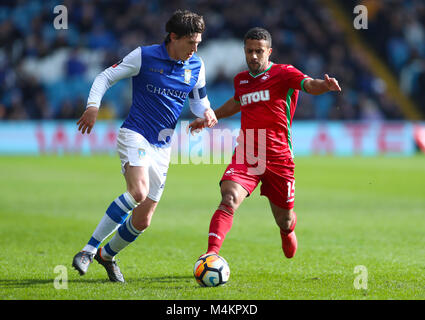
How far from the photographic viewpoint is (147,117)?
587 centimetres

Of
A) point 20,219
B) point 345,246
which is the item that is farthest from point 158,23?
point 345,246

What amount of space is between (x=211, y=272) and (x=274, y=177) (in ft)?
4.36

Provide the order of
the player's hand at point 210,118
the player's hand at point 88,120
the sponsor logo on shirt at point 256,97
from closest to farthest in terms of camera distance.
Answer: the player's hand at point 88,120 < the player's hand at point 210,118 < the sponsor logo on shirt at point 256,97

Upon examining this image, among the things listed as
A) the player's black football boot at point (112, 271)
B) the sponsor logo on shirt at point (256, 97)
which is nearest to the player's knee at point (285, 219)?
the sponsor logo on shirt at point (256, 97)

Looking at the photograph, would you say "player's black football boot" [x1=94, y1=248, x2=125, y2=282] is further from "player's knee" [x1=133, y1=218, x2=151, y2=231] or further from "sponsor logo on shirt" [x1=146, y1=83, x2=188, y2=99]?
"sponsor logo on shirt" [x1=146, y1=83, x2=188, y2=99]

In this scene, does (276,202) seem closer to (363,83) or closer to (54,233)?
(54,233)

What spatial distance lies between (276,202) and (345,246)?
1813 millimetres

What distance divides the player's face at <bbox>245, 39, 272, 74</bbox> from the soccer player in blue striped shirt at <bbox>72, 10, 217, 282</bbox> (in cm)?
47

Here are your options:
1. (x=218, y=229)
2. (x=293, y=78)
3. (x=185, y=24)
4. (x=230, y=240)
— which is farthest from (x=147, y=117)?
(x=230, y=240)

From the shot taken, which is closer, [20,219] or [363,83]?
[20,219]

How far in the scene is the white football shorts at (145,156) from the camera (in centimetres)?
567

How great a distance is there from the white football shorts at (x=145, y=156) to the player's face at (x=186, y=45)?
0.82 m

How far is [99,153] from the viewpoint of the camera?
860 inches

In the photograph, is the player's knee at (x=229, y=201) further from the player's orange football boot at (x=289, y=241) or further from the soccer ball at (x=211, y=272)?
the player's orange football boot at (x=289, y=241)
